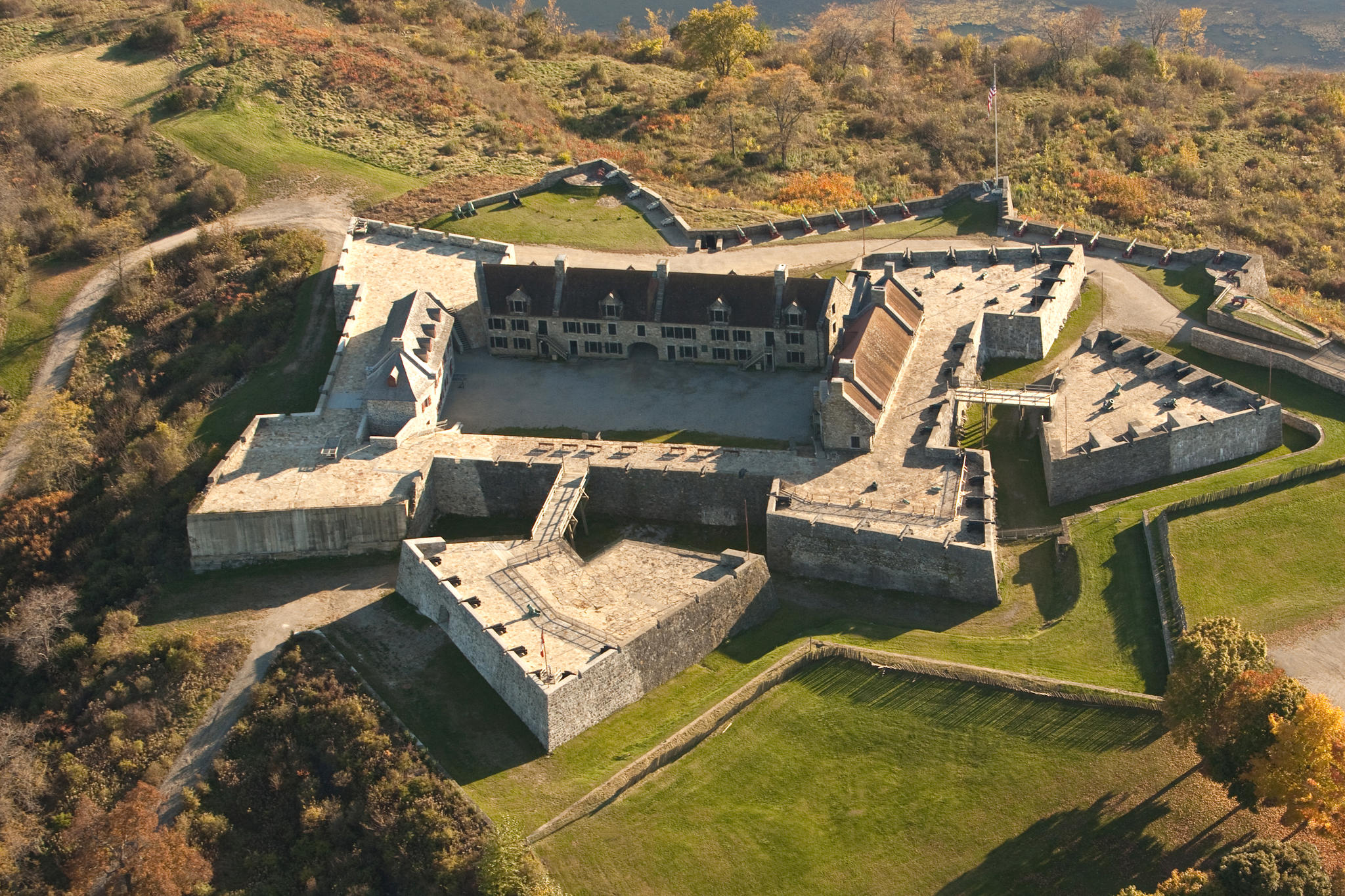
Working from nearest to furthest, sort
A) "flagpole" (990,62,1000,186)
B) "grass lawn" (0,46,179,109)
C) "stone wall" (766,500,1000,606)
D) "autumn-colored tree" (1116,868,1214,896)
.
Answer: "autumn-colored tree" (1116,868,1214,896) → "stone wall" (766,500,1000,606) → "flagpole" (990,62,1000,186) → "grass lawn" (0,46,179,109)

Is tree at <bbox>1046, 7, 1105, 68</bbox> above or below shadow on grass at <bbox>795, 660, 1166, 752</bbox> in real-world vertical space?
above

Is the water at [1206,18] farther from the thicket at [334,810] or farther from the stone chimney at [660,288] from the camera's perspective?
the thicket at [334,810]

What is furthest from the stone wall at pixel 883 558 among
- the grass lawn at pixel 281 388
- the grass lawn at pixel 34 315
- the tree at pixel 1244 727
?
the grass lawn at pixel 34 315

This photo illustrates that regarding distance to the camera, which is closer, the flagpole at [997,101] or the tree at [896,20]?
the flagpole at [997,101]

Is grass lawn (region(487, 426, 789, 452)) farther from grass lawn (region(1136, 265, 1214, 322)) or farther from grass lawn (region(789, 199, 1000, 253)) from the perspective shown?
grass lawn (region(1136, 265, 1214, 322))

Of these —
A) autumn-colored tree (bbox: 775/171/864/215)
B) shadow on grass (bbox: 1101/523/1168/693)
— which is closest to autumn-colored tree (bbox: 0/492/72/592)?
autumn-colored tree (bbox: 775/171/864/215)

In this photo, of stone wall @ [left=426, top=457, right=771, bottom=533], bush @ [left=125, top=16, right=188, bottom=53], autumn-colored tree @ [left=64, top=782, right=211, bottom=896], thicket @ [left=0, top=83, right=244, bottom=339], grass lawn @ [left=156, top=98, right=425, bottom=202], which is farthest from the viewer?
bush @ [left=125, top=16, right=188, bottom=53]

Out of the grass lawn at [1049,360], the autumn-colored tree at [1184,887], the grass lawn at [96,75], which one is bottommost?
the autumn-colored tree at [1184,887]

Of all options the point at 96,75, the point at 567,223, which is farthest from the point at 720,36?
the point at 96,75
